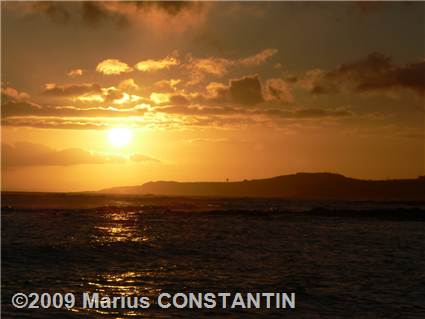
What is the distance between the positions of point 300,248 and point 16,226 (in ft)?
106

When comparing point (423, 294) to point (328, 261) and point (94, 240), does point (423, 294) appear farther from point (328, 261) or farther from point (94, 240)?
point (94, 240)

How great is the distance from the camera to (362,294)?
22.4 metres

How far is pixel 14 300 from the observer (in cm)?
2023

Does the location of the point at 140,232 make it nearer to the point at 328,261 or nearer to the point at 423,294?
the point at 328,261

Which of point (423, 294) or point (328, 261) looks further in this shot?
point (328, 261)

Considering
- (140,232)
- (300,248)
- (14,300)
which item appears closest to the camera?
(14,300)

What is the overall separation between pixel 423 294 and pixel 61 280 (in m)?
16.5

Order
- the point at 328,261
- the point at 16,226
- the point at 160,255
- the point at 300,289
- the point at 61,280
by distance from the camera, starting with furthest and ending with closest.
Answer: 1. the point at 16,226
2. the point at 160,255
3. the point at 328,261
4. the point at 61,280
5. the point at 300,289

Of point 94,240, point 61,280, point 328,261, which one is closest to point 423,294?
point 328,261

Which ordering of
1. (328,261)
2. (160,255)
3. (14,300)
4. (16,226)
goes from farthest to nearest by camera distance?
(16,226) → (160,255) → (328,261) → (14,300)

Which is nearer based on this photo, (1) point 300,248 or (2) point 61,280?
(2) point 61,280

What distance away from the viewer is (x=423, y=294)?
2275 centimetres

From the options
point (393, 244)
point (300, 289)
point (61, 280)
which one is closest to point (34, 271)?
point (61, 280)

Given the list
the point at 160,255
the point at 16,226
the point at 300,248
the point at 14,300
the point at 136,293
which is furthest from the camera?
the point at 16,226
